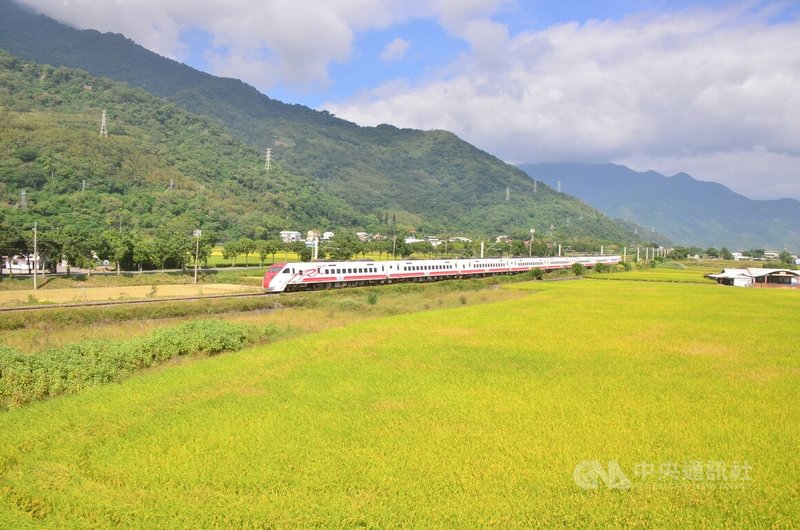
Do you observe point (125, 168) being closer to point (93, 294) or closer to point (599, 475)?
point (93, 294)

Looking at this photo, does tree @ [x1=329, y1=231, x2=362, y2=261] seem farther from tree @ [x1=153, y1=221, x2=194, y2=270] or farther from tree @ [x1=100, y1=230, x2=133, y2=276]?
tree @ [x1=100, y1=230, x2=133, y2=276]

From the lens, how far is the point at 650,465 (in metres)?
10.4

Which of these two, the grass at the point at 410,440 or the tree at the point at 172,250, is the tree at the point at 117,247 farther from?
the grass at the point at 410,440

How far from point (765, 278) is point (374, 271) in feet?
155

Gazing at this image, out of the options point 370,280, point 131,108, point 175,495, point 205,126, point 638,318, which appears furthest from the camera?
point 205,126

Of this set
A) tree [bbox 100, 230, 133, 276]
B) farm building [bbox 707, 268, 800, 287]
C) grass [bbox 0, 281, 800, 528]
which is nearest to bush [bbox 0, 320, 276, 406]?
grass [bbox 0, 281, 800, 528]

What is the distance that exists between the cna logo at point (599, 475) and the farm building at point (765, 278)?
2518 inches

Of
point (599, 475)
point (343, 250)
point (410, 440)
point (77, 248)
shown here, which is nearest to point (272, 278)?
point (77, 248)

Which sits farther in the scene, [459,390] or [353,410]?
[459,390]

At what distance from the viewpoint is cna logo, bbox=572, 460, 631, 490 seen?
966 centimetres

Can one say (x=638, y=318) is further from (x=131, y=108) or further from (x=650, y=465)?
(x=131, y=108)

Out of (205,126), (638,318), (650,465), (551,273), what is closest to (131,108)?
(205,126)

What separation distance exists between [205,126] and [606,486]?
210 m

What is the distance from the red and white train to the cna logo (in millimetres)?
34669
